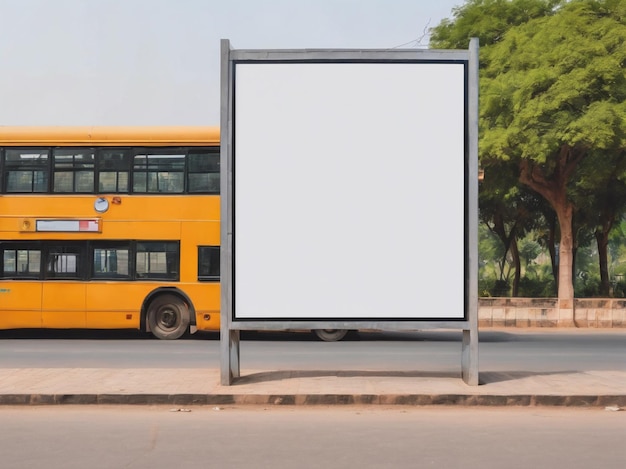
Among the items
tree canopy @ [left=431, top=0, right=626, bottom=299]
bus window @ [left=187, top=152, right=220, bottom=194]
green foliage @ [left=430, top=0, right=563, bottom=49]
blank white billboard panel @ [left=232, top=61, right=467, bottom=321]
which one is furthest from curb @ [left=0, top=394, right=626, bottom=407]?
green foliage @ [left=430, top=0, right=563, bottom=49]

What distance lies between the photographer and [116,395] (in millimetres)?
9547

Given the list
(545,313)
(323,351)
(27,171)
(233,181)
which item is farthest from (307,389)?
(545,313)

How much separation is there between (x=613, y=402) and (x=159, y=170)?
11.3 meters

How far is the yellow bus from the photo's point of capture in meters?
18.7

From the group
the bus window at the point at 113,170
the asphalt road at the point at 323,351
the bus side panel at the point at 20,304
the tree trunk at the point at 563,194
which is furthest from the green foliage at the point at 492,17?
the bus side panel at the point at 20,304

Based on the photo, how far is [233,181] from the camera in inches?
420

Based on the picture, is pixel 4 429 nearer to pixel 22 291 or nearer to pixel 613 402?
pixel 613 402

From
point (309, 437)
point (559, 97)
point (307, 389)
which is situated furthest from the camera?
point (559, 97)

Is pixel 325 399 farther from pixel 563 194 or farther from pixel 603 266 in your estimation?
pixel 603 266

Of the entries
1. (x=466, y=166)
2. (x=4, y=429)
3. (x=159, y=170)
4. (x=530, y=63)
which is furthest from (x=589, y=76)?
(x=4, y=429)

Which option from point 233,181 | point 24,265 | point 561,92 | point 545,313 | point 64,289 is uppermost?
point 561,92

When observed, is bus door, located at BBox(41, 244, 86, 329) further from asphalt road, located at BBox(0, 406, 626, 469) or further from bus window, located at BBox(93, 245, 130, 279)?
asphalt road, located at BBox(0, 406, 626, 469)

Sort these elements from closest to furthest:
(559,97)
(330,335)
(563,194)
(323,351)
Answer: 1. (323,351)
2. (330,335)
3. (559,97)
4. (563,194)

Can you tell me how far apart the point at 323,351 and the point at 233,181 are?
6.25m
